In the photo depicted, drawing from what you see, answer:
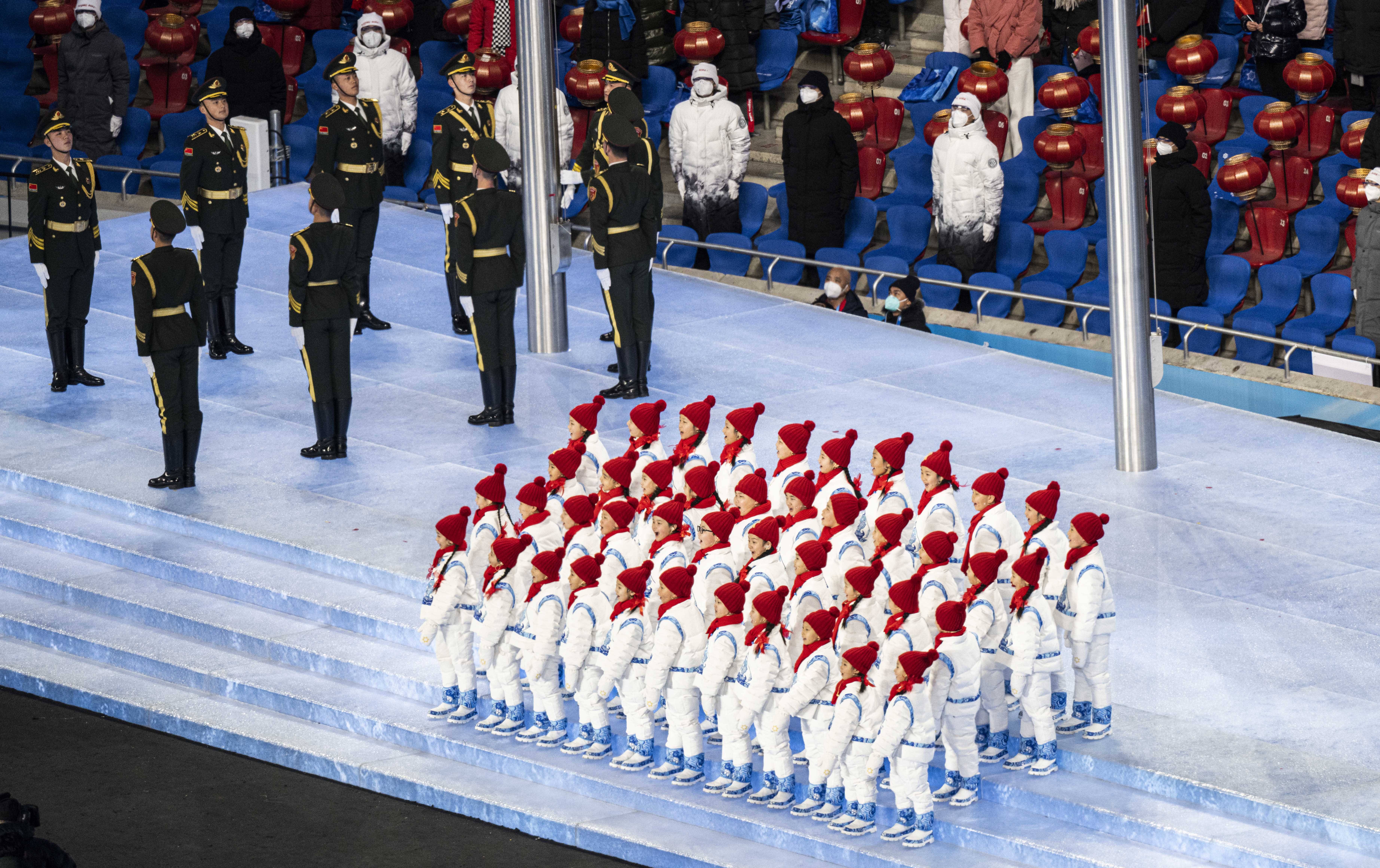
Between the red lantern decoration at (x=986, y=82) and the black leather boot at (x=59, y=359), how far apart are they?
24.6ft

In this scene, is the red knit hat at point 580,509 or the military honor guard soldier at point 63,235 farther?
the military honor guard soldier at point 63,235

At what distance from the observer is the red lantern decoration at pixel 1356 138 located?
1531cm

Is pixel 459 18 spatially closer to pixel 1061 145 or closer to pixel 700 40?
pixel 700 40

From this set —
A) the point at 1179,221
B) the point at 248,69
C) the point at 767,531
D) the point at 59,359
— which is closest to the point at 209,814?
the point at 767,531

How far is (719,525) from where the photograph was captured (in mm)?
9547

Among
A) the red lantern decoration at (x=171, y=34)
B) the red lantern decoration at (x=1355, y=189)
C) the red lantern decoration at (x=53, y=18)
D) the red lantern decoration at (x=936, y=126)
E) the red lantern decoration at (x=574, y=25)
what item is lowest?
the red lantern decoration at (x=1355, y=189)

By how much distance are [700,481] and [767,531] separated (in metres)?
1.10

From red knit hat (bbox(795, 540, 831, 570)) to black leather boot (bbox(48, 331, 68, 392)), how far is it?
23.8 feet

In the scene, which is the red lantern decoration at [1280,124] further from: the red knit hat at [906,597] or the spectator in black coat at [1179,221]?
the red knit hat at [906,597]

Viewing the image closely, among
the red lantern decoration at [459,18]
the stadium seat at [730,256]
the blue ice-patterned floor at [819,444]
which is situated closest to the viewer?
the blue ice-patterned floor at [819,444]

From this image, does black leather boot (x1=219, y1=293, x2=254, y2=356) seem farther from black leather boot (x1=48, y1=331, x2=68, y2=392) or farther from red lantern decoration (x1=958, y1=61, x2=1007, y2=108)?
red lantern decoration (x1=958, y1=61, x2=1007, y2=108)

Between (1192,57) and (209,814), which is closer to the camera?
(209,814)

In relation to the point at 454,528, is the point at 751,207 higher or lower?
higher

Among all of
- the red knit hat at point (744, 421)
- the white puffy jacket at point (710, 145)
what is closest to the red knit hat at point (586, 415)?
the red knit hat at point (744, 421)
